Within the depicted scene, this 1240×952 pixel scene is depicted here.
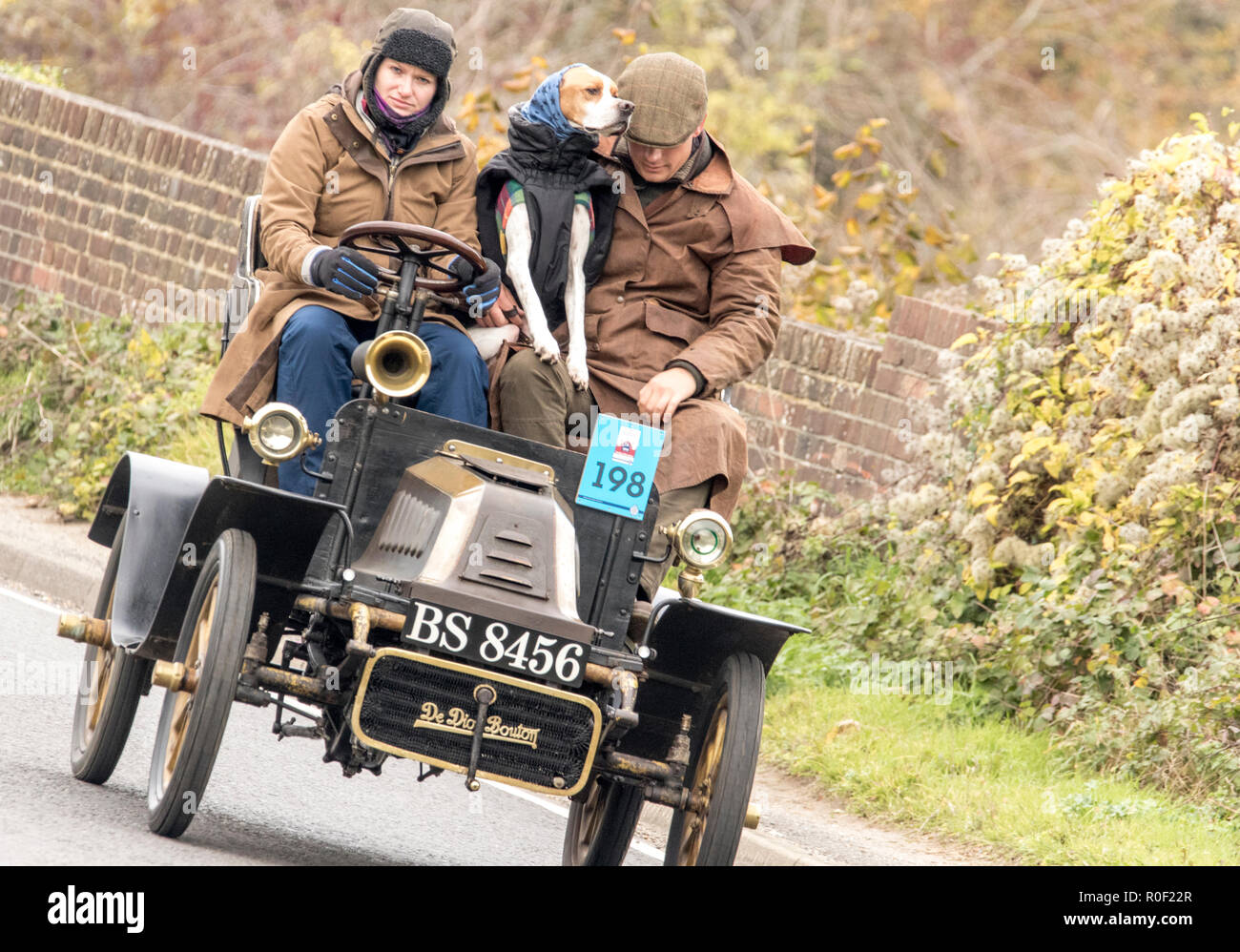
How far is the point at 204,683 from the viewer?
504 cm

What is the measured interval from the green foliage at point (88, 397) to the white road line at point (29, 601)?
1554 mm

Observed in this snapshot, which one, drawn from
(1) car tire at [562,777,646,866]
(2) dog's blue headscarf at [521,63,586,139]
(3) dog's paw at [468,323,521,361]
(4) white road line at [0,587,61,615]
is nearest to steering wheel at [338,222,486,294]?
(3) dog's paw at [468,323,521,361]

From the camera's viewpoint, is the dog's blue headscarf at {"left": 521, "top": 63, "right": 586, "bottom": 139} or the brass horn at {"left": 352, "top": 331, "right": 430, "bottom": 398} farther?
the dog's blue headscarf at {"left": 521, "top": 63, "right": 586, "bottom": 139}

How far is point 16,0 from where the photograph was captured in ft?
63.7

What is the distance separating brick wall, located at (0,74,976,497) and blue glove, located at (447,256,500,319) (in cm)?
465

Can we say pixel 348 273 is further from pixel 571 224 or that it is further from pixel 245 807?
pixel 245 807

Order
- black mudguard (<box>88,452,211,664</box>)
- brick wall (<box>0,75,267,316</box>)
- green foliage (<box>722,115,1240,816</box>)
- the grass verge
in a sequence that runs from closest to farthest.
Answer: black mudguard (<box>88,452,211,664</box>), the grass verge, green foliage (<box>722,115,1240,816</box>), brick wall (<box>0,75,267,316</box>)

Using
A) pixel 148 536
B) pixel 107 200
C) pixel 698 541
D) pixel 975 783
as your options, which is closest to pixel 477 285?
pixel 698 541

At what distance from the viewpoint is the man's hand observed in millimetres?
6008

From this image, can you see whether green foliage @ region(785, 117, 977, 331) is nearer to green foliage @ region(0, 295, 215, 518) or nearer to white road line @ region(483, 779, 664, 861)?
green foliage @ region(0, 295, 215, 518)

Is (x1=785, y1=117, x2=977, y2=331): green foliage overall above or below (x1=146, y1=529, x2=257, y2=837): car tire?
above

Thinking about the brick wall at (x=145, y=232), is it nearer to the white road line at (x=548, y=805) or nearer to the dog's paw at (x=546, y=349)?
the white road line at (x=548, y=805)

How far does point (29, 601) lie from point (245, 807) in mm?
3766

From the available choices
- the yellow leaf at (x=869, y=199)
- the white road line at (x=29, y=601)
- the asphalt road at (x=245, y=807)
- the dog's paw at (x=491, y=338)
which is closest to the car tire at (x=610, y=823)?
the asphalt road at (x=245, y=807)
